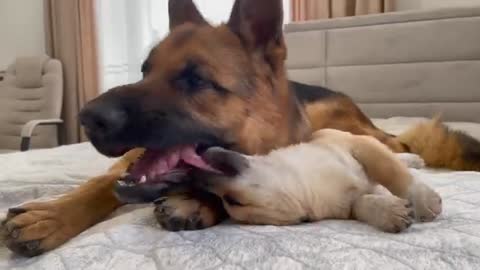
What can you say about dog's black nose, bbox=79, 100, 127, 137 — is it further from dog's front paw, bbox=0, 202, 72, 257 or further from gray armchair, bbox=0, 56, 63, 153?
gray armchair, bbox=0, 56, 63, 153

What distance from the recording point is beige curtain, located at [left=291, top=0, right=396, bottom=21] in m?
3.29

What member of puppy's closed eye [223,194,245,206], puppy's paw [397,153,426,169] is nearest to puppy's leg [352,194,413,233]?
puppy's closed eye [223,194,245,206]

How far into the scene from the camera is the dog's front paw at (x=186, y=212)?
1.01 metres

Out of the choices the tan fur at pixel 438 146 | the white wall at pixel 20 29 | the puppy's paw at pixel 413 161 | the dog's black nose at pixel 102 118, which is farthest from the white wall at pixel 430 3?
the white wall at pixel 20 29

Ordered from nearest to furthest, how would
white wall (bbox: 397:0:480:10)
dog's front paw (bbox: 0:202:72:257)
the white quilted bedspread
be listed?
1. the white quilted bedspread
2. dog's front paw (bbox: 0:202:72:257)
3. white wall (bbox: 397:0:480:10)

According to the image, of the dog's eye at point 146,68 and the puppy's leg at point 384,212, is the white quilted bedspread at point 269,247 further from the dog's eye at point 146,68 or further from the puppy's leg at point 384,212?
the dog's eye at point 146,68

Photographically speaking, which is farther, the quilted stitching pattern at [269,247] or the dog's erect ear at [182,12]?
the dog's erect ear at [182,12]

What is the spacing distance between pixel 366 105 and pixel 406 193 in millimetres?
2166

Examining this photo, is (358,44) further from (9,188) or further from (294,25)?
(9,188)

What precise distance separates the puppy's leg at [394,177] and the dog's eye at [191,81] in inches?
13.0

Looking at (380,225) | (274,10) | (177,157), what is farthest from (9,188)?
(380,225)

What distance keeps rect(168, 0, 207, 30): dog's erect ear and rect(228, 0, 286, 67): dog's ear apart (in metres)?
0.17

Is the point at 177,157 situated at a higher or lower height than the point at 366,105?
higher

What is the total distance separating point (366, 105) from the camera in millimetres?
3205
